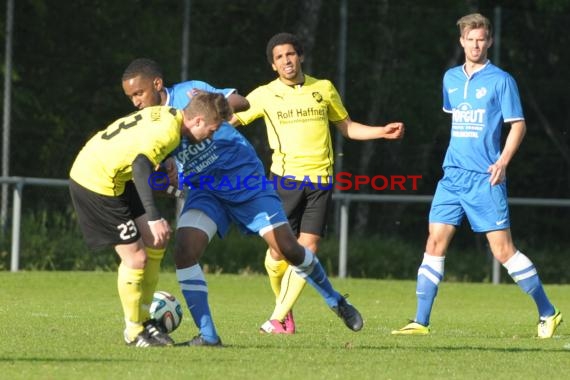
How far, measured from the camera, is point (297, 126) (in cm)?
980

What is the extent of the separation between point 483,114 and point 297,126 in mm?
1338

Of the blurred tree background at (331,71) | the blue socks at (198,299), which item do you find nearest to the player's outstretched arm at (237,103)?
the blue socks at (198,299)

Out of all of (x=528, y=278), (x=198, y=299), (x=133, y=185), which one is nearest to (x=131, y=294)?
(x=198, y=299)

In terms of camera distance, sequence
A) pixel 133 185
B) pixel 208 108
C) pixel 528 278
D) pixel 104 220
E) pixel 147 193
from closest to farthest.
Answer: pixel 147 193 < pixel 208 108 < pixel 104 220 < pixel 133 185 < pixel 528 278

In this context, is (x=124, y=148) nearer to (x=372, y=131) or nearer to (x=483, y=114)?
(x=372, y=131)

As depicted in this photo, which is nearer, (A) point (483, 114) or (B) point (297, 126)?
(A) point (483, 114)

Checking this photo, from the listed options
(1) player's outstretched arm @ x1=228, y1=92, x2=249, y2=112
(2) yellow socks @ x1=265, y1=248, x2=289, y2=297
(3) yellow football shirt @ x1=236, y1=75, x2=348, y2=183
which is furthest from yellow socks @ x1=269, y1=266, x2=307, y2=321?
(1) player's outstretched arm @ x1=228, y1=92, x2=249, y2=112

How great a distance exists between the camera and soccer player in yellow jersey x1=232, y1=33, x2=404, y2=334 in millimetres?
9781

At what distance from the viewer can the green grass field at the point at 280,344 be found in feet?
23.5

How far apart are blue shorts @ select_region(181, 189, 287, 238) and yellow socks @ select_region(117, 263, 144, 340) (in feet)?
2.20

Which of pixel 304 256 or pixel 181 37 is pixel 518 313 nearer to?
pixel 304 256

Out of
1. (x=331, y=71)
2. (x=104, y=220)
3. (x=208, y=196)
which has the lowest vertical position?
(x=104, y=220)

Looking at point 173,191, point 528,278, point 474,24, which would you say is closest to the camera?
point 173,191

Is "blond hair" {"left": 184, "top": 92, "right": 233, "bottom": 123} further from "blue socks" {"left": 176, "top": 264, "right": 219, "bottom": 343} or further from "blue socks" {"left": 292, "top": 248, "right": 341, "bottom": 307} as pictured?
"blue socks" {"left": 292, "top": 248, "right": 341, "bottom": 307}
